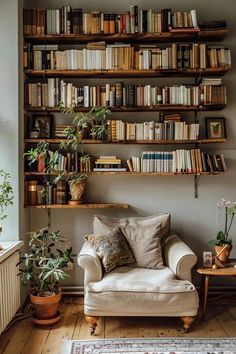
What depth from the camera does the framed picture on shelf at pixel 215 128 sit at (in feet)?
12.4

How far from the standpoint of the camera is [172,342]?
2809mm

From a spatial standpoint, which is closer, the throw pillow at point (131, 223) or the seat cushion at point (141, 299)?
the seat cushion at point (141, 299)

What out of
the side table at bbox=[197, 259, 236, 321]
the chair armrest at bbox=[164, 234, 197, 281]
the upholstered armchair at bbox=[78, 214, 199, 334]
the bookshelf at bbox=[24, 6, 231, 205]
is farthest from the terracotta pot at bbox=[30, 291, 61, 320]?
the side table at bbox=[197, 259, 236, 321]

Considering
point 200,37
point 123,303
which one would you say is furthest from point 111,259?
point 200,37

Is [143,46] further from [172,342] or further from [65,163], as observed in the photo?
[172,342]

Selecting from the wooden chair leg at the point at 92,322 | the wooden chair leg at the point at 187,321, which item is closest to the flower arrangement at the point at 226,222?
the wooden chair leg at the point at 187,321

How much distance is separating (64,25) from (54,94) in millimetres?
710

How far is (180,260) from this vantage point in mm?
3041

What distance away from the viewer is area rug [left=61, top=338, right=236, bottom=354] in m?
2.67

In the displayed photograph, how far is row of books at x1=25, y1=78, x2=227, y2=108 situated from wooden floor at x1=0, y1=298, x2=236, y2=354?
81.3 inches

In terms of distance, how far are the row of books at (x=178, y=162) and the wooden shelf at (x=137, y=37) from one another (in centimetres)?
118

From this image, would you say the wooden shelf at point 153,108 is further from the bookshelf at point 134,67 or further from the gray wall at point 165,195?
the gray wall at point 165,195

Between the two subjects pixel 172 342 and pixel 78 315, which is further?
pixel 78 315

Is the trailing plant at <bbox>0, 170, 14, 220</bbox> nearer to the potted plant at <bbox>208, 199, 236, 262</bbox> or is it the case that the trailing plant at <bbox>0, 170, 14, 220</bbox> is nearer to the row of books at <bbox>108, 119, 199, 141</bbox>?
the row of books at <bbox>108, 119, 199, 141</bbox>
